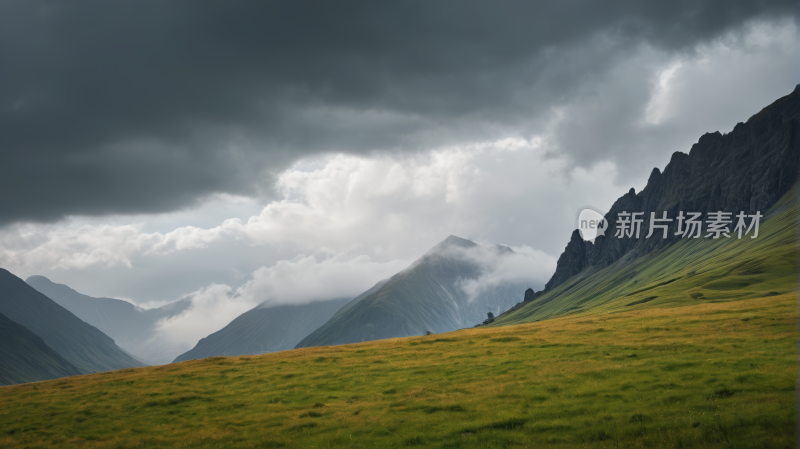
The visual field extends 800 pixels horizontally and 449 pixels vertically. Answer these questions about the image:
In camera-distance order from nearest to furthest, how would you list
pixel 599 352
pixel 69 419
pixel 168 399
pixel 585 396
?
1. pixel 585 396
2. pixel 69 419
3. pixel 168 399
4. pixel 599 352

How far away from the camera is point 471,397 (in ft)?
119

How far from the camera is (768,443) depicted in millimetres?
21422

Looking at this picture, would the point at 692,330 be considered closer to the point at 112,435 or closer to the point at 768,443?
the point at 768,443

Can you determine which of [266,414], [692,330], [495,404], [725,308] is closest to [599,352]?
[692,330]

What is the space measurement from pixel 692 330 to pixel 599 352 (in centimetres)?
1716

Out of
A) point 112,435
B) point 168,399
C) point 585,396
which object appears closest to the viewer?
point 585,396

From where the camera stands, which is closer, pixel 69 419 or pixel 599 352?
pixel 69 419

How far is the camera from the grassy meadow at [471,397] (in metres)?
26.4

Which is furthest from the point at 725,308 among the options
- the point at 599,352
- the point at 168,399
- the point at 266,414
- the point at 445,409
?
the point at 168,399

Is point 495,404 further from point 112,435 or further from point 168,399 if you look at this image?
point 168,399

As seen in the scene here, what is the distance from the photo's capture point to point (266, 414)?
37.9m

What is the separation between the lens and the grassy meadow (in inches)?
1041

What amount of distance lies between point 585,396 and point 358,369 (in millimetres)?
28397

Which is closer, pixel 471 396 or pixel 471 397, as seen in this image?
pixel 471 397
